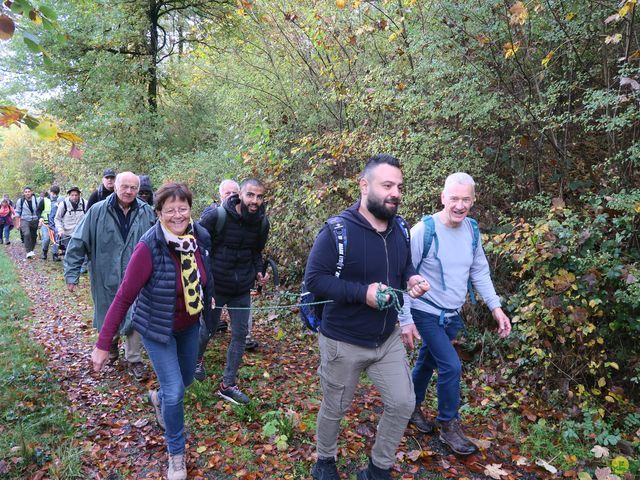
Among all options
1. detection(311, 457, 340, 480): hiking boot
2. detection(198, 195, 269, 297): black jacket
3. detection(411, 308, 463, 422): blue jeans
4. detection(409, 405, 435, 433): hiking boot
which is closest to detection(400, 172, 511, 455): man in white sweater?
detection(411, 308, 463, 422): blue jeans

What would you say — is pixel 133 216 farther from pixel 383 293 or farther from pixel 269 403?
pixel 383 293

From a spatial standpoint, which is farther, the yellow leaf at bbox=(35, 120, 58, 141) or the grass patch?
the grass patch

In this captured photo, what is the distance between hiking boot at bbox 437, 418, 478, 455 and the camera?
12.4ft

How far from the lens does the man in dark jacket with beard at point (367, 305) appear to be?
2.96 meters

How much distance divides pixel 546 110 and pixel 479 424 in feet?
11.5

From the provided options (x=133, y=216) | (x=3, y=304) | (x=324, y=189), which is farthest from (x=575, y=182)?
(x=3, y=304)

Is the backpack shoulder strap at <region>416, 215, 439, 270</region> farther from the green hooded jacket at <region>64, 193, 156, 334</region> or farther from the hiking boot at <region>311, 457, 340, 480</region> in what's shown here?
the green hooded jacket at <region>64, 193, 156, 334</region>

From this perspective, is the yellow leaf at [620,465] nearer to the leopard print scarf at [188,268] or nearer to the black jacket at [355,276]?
the black jacket at [355,276]

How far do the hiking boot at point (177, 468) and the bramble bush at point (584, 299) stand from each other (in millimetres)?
3310

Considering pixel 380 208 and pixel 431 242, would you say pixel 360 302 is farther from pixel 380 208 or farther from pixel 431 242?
pixel 431 242

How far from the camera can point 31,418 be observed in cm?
425

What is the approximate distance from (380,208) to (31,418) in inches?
150

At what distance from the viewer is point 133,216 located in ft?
17.1

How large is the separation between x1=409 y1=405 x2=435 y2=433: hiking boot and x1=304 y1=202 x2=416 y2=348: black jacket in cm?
149
